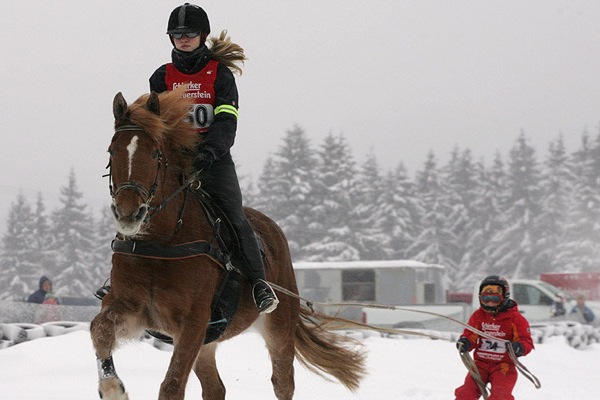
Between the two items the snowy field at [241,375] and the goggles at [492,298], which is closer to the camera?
the goggles at [492,298]

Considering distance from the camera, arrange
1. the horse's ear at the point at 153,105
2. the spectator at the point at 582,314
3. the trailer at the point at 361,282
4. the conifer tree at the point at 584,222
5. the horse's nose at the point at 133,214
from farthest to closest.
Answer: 1. the conifer tree at the point at 584,222
2. the trailer at the point at 361,282
3. the spectator at the point at 582,314
4. the horse's ear at the point at 153,105
5. the horse's nose at the point at 133,214

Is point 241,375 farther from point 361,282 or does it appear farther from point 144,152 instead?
point 361,282

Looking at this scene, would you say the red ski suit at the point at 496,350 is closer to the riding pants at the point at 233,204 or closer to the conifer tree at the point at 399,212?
the riding pants at the point at 233,204

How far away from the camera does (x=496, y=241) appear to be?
59.2 metres

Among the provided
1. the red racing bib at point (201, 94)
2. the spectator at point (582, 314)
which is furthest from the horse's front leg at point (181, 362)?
the spectator at point (582, 314)

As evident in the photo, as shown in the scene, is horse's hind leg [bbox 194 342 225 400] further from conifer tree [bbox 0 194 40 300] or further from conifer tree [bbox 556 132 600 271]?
conifer tree [bbox 0 194 40 300]

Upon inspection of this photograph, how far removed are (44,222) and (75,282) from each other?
276 inches

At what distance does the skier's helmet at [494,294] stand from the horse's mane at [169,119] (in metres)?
3.45

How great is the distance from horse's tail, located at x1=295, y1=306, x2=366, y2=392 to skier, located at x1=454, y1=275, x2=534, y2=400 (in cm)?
112

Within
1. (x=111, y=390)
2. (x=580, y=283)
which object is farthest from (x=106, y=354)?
(x=580, y=283)

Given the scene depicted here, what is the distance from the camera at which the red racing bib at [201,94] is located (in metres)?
6.21

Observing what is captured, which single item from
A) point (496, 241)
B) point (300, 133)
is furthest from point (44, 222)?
point (496, 241)

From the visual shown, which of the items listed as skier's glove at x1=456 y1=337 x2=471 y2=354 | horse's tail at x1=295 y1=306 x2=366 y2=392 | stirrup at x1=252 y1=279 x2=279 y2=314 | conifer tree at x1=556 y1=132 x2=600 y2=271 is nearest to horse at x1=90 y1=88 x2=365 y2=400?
stirrup at x1=252 y1=279 x2=279 y2=314

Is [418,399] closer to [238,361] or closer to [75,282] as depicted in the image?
[238,361]
